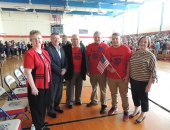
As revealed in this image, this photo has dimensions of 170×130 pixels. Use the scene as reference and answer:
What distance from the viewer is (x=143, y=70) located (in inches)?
80.7

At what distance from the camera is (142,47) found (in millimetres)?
2092

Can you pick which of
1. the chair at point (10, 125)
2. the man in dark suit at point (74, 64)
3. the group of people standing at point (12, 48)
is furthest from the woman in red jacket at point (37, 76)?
the group of people standing at point (12, 48)

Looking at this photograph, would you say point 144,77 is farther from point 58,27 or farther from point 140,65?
point 58,27

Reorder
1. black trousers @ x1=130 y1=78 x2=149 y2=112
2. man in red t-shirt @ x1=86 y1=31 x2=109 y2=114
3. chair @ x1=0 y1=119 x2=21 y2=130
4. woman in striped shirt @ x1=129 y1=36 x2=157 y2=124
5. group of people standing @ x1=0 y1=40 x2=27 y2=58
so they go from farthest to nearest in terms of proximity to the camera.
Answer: group of people standing @ x1=0 y1=40 x2=27 y2=58 < man in red t-shirt @ x1=86 y1=31 x2=109 y2=114 < black trousers @ x1=130 y1=78 x2=149 y2=112 < woman in striped shirt @ x1=129 y1=36 x2=157 y2=124 < chair @ x1=0 y1=119 x2=21 y2=130

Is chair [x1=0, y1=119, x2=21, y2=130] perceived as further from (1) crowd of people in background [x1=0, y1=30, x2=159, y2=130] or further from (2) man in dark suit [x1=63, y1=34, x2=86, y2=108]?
(2) man in dark suit [x1=63, y1=34, x2=86, y2=108]

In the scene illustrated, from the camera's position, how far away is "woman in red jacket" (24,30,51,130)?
168 centimetres

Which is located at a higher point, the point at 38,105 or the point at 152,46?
the point at 152,46

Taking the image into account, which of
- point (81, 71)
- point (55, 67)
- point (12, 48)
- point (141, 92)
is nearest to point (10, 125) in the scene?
point (55, 67)

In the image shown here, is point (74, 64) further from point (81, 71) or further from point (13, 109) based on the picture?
point (13, 109)

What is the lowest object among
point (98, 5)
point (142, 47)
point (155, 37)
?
point (142, 47)

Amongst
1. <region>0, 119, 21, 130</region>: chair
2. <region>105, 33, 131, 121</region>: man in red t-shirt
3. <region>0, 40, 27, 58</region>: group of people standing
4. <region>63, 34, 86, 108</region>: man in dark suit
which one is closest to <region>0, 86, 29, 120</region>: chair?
<region>0, 119, 21, 130</region>: chair

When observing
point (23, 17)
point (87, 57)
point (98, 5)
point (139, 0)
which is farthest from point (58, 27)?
point (87, 57)

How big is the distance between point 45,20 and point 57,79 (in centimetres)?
1564

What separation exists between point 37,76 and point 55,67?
549 millimetres
